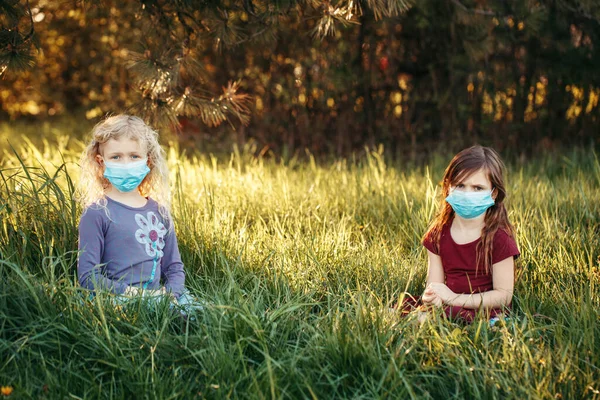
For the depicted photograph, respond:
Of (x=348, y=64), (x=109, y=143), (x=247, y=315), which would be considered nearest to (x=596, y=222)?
(x=247, y=315)

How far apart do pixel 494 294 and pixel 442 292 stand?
0.66ft

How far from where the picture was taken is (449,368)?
219cm

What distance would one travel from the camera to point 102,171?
9.30ft

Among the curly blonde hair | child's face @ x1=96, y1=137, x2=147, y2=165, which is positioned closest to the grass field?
the curly blonde hair

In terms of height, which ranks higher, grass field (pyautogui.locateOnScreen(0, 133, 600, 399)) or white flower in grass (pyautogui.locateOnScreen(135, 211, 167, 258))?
white flower in grass (pyautogui.locateOnScreen(135, 211, 167, 258))

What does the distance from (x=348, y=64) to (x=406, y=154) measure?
101 cm

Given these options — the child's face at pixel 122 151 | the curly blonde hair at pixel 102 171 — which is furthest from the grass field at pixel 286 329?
the child's face at pixel 122 151

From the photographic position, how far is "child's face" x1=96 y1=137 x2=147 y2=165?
275 centimetres

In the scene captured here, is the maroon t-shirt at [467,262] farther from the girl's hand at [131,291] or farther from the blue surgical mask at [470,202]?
the girl's hand at [131,291]

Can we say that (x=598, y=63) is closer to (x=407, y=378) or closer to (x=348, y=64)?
(x=348, y=64)

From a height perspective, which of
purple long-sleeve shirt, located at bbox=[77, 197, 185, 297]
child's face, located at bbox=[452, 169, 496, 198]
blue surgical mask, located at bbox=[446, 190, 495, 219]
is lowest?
purple long-sleeve shirt, located at bbox=[77, 197, 185, 297]

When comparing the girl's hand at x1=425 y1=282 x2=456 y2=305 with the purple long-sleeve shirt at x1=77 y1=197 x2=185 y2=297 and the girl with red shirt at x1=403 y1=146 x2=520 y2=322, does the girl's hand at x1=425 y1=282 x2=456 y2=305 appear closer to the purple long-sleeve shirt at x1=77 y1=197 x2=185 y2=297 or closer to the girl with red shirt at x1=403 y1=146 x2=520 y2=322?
the girl with red shirt at x1=403 y1=146 x2=520 y2=322

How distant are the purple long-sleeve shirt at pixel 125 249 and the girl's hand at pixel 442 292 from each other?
101cm

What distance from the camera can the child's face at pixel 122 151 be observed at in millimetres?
2746
